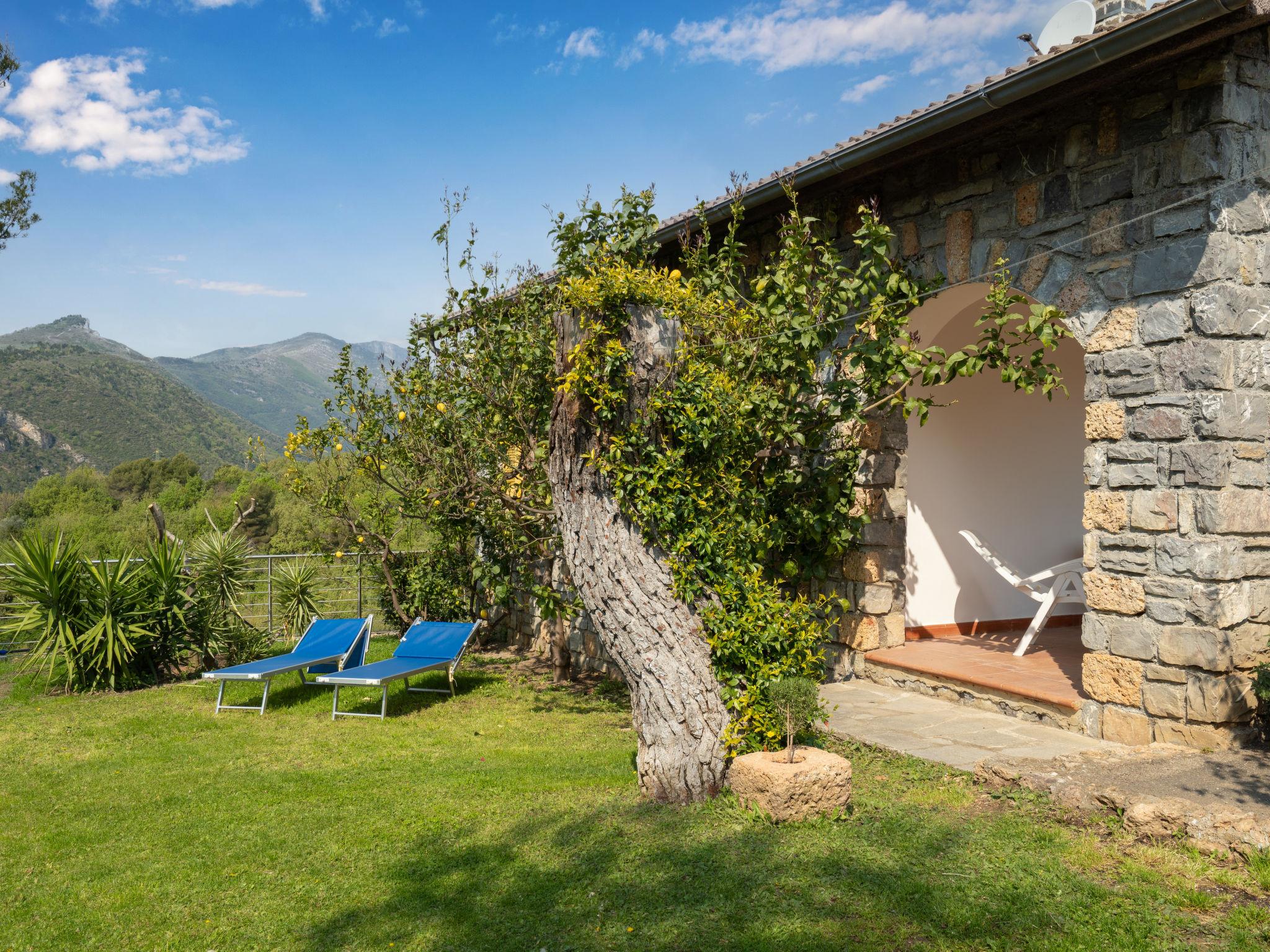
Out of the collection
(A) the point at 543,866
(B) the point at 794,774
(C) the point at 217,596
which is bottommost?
(A) the point at 543,866

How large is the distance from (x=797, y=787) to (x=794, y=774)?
2.2 inches

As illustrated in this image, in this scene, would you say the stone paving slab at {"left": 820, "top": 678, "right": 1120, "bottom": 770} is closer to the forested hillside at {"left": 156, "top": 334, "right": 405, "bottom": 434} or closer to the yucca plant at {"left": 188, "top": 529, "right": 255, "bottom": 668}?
the yucca plant at {"left": 188, "top": 529, "right": 255, "bottom": 668}

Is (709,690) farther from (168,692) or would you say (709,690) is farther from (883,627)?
(168,692)

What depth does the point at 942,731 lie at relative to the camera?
16.7ft

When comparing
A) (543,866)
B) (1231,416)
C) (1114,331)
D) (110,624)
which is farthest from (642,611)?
(110,624)

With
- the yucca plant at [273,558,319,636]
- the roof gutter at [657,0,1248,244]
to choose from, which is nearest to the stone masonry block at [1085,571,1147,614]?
the roof gutter at [657,0,1248,244]

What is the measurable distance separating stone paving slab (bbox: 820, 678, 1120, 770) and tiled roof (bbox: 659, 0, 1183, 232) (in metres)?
3.29

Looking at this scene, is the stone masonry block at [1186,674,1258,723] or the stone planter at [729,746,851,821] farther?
the stone masonry block at [1186,674,1258,723]

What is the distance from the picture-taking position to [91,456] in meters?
43.7

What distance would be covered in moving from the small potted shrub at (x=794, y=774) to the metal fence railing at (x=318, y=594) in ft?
18.5

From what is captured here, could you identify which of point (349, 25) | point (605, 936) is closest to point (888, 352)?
point (605, 936)

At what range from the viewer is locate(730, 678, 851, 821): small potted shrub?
144 inches

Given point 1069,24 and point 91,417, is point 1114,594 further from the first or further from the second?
point 91,417

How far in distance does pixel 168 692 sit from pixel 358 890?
→ 515cm
